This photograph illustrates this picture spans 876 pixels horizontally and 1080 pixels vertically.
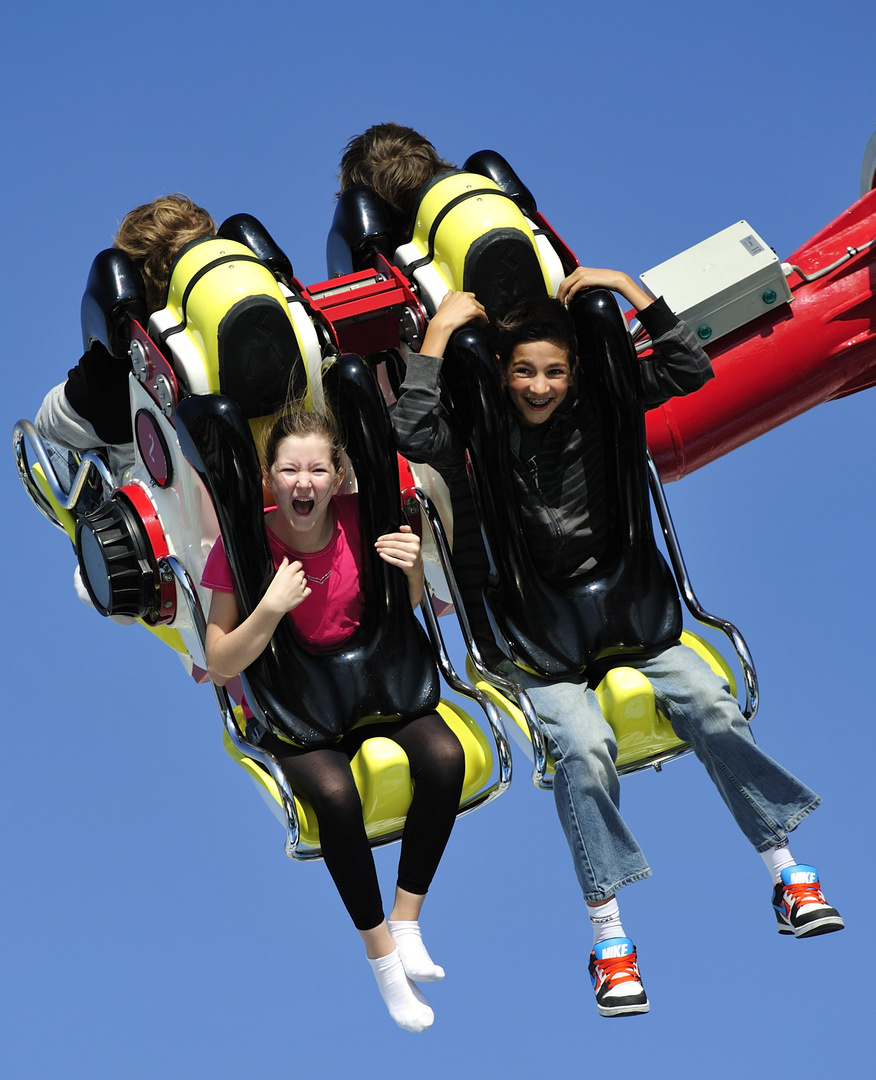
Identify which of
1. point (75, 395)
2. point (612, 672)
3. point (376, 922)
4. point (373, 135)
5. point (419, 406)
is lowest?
point (376, 922)

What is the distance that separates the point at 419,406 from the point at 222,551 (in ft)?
2.33

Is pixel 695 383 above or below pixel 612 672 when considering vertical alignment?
above

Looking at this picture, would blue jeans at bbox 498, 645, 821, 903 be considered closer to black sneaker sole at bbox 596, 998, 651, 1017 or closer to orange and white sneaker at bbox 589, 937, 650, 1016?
orange and white sneaker at bbox 589, 937, 650, 1016

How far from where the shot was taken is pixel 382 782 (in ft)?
17.0

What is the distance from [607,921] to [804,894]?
58 cm

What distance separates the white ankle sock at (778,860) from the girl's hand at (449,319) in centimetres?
177

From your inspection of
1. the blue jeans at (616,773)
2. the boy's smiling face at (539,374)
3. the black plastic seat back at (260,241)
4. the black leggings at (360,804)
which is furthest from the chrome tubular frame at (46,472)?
the blue jeans at (616,773)

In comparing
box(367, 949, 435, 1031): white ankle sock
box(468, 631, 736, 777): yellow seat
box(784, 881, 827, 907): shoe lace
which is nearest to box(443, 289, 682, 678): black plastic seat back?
box(468, 631, 736, 777): yellow seat

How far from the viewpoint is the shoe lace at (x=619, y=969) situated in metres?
5.11

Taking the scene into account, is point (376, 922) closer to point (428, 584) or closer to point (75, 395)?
point (428, 584)

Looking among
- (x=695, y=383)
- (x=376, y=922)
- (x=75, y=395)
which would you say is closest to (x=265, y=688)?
(x=376, y=922)

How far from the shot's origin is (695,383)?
5.57 meters

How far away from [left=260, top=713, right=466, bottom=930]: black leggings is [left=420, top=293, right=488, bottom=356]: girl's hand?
3.62 ft

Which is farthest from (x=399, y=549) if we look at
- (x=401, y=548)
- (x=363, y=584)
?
(x=363, y=584)
